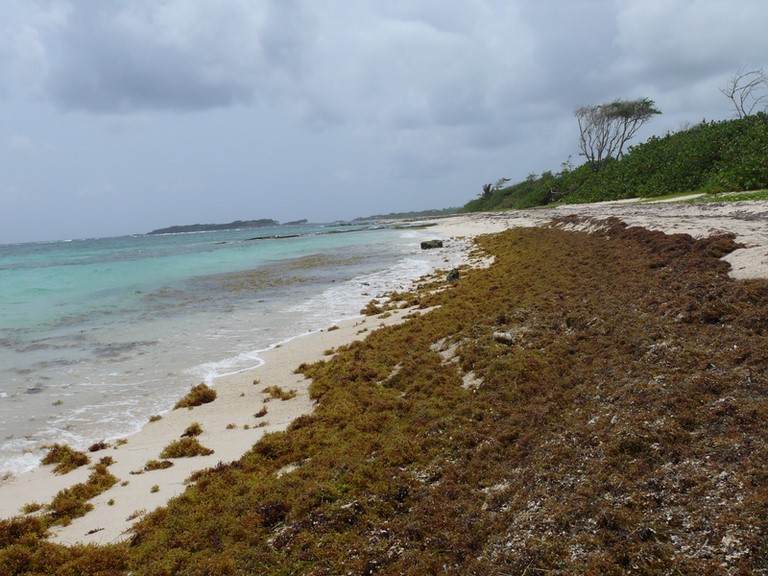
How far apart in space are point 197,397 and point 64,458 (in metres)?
2.37

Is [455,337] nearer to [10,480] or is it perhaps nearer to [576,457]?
[576,457]

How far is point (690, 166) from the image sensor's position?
4325cm

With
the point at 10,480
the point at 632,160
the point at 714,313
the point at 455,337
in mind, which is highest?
the point at 632,160

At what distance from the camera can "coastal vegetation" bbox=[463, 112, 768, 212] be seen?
1296 inches

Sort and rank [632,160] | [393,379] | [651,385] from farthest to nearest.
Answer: [632,160] < [393,379] < [651,385]

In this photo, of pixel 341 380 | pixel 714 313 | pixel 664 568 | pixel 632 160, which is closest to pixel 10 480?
pixel 341 380

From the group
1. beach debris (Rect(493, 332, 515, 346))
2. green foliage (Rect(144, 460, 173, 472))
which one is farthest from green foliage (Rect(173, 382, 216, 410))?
beach debris (Rect(493, 332, 515, 346))

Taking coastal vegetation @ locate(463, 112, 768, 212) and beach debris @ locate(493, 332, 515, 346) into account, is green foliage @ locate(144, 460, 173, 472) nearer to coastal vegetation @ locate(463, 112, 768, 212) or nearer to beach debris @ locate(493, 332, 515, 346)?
beach debris @ locate(493, 332, 515, 346)

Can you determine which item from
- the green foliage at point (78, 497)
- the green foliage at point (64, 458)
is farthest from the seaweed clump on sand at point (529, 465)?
the green foliage at point (64, 458)

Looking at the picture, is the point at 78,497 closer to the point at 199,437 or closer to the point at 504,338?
the point at 199,437

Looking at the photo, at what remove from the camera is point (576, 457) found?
4.26 metres

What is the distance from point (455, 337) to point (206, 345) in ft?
25.1

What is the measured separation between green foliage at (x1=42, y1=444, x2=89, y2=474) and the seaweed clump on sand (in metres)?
2.20

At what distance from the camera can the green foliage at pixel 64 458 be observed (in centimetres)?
653
